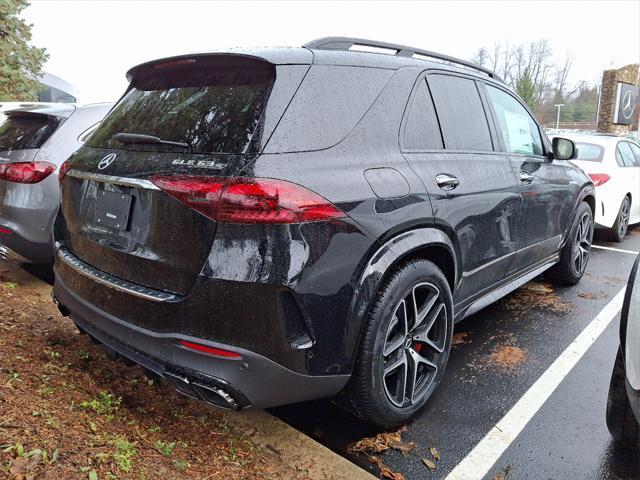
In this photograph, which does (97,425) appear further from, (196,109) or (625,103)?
(625,103)

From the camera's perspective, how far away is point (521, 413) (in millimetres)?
2697

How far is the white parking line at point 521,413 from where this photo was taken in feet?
7.47

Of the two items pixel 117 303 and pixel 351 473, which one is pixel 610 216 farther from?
pixel 117 303

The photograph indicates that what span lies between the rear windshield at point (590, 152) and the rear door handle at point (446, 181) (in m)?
5.23

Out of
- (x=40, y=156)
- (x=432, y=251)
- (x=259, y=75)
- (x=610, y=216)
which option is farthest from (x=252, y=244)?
(x=610, y=216)

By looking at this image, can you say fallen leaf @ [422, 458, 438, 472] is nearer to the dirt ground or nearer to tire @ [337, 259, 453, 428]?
tire @ [337, 259, 453, 428]

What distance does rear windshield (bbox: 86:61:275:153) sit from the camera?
6.47ft

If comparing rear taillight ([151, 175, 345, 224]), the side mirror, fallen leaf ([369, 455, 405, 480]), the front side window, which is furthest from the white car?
rear taillight ([151, 175, 345, 224])

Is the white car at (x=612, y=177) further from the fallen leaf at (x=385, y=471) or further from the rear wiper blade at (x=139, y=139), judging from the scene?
the rear wiper blade at (x=139, y=139)

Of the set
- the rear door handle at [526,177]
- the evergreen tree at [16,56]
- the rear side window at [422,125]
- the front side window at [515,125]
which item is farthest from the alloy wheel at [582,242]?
the evergreen tree at [16,56]

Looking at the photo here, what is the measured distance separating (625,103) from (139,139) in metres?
19.8

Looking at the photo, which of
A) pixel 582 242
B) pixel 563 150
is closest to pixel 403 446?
pixel 563 150

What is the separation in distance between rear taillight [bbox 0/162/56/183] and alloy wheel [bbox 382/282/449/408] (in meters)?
2.90

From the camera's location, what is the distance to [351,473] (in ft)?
7.18
